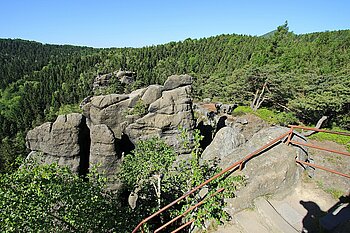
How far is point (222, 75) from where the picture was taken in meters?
72.6

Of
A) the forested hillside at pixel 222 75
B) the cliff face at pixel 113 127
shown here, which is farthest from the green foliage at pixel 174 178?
the forested hillside at pixel 222 75

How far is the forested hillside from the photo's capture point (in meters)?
26.6

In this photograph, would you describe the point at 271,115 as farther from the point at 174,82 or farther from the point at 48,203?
the point at 48,203

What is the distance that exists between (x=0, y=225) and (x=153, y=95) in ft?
70.0

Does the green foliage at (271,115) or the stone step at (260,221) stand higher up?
the stone step at (260,221)

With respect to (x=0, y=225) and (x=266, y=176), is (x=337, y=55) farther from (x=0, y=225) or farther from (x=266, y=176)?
(x=0, y=225)

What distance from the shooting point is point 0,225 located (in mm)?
6590

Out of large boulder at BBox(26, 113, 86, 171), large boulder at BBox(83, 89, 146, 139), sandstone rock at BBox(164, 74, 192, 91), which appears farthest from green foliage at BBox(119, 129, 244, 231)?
sandstone rock at BBox(164, 74, 192, 91)

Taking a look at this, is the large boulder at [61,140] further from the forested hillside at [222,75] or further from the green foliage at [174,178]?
the green foliage at [174,178]

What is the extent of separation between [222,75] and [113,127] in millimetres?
52427

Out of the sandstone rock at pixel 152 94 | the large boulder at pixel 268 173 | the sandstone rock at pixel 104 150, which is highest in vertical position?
the large boulder at pixel 268 173

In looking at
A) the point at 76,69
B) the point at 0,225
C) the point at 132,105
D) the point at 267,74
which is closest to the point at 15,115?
the point at 76,69

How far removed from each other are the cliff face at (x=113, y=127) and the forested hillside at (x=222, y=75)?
30.3 ft

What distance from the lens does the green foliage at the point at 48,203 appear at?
686 cm
